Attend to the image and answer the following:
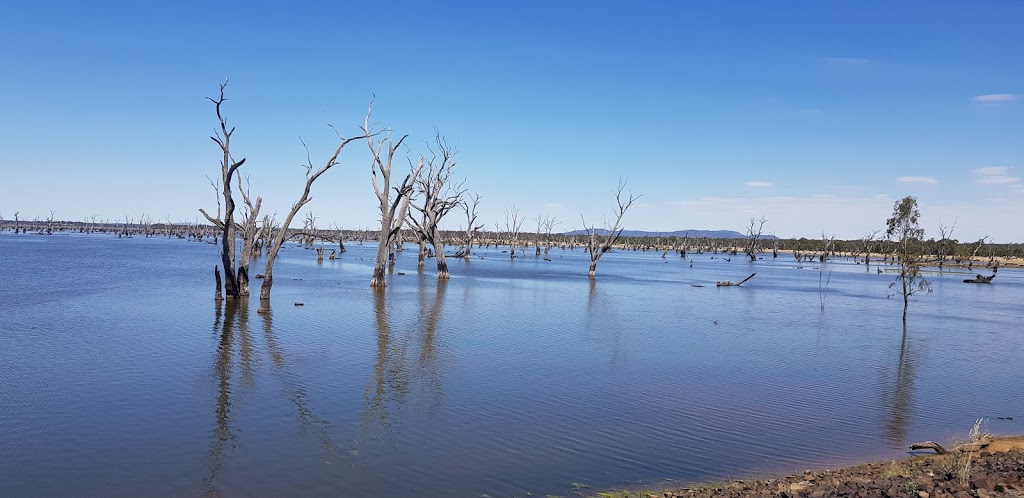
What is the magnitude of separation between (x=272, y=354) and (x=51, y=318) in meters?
9.28

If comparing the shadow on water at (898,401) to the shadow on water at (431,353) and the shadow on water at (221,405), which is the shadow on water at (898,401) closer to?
the shadow on water at (431,353)

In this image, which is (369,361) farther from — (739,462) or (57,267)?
(57,267)

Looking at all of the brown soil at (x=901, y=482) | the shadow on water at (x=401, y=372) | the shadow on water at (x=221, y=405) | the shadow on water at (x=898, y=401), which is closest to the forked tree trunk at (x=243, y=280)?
the shadow on water at (x=221, y=405)

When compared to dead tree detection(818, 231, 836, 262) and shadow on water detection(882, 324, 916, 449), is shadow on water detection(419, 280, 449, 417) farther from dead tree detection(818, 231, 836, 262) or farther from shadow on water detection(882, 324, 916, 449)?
dead tree detection(818, 231, 836, 262)

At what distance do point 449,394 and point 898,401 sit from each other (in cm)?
947

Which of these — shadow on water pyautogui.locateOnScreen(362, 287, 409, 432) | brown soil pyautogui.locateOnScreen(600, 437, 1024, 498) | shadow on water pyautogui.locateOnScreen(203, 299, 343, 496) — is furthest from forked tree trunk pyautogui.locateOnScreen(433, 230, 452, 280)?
brown soil pyautogui.locateOnScreen(600, 437, 1024, 498)

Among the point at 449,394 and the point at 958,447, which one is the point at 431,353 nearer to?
the point at 449,394

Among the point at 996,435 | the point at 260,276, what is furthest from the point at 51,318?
the point at 996,435

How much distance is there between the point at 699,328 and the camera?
24.7m

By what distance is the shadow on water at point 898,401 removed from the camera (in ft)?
38.6

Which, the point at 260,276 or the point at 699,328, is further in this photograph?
the point at 260,276

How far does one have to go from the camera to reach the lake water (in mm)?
9086

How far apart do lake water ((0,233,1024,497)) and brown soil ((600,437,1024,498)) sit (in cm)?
88

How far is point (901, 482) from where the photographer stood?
7664mm
